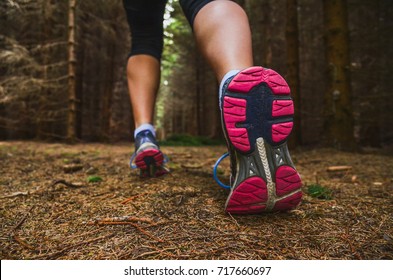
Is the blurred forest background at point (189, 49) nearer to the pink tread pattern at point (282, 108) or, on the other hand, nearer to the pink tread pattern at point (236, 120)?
the pink tread pattern at point (282, 108)

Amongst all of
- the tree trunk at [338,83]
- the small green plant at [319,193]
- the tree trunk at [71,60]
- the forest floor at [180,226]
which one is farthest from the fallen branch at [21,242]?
the tree trunk at [71,60]

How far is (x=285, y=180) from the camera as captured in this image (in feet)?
2.94

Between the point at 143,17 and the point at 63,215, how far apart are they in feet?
4.39

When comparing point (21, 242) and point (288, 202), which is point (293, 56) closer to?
point (288, 202)

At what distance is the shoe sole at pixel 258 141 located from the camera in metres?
0.89

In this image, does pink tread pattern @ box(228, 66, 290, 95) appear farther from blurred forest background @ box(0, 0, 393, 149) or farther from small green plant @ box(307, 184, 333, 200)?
blurred forest background @ box(0, 0, 393, 149)

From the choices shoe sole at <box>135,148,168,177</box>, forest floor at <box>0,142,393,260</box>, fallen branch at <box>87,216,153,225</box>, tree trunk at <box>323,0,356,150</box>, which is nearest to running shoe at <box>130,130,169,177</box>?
shoe sole at <box>135,148,168,177</box>

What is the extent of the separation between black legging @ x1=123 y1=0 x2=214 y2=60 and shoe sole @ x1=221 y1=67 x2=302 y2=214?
42.1 inches

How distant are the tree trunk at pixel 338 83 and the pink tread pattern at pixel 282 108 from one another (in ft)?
11.5

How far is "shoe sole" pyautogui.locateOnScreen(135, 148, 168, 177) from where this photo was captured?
146cm

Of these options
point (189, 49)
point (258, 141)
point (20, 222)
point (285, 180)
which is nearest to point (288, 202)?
point (285, 180)
